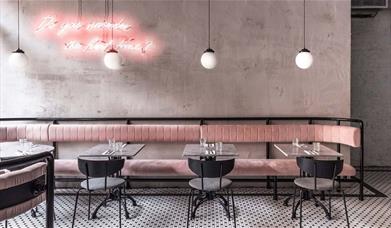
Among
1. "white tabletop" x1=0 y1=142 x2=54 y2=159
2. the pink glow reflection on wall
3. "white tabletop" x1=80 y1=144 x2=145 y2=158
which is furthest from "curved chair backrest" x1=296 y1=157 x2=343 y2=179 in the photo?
"white tabletop" x1=0 y1=142 x2=54 y2=159

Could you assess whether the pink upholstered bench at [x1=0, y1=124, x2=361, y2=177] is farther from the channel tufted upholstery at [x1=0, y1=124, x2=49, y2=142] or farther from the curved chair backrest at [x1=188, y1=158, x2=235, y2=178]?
the curved chair backrest at [x1=188, y1=158, x2=235, y2=178]

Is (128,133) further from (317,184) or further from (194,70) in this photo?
(317,184)

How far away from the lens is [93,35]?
5.45 meters

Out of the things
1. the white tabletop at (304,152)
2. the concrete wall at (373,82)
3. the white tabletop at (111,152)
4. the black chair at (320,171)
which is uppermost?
the concrete wall at (373,82)

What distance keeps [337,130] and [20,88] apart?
5.24 metres

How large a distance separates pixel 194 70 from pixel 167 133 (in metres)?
1.15

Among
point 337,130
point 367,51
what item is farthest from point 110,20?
point 367,51

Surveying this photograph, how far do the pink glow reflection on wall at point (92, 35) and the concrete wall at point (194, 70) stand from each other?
0.37ft

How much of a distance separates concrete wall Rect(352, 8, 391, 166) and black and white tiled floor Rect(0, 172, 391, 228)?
2.35 metres

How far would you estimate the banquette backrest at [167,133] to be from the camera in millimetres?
5223

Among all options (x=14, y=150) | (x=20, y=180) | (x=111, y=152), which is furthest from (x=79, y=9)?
(x=20, y=180)

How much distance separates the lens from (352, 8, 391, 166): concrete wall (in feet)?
21.8

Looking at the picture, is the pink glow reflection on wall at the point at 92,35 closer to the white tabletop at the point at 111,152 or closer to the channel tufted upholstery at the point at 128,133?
the channel tufted upholstery at the point at 128,133

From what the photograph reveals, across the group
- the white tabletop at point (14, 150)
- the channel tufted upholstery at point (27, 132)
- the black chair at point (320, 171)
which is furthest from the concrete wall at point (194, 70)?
the black chair at point (320, 171)
